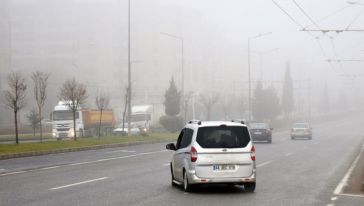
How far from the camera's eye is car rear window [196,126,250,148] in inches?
553

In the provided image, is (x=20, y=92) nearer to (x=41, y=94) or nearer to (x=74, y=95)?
(x=41, y=94)

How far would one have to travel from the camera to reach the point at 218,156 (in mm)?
13828

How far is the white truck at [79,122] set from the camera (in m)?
52.9

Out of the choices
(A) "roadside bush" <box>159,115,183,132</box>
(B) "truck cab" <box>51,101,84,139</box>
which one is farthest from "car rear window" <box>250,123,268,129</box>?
(A) "roadside bush" <box>159,115,183,132</box>

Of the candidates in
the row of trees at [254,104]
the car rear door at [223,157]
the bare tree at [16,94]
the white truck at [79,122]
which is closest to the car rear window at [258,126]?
the white truck at [79,122]

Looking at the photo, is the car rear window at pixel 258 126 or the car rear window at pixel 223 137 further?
the car rear window at pixel 258 126

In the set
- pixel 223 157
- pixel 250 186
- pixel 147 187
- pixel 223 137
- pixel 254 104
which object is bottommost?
pixel 147 187

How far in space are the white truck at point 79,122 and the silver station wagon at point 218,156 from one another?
125 ft

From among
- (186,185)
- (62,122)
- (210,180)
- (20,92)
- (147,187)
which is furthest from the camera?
(62,122)

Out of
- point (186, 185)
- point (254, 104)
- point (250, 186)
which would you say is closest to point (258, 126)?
point (250, 186)

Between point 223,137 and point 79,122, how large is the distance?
1739 inches

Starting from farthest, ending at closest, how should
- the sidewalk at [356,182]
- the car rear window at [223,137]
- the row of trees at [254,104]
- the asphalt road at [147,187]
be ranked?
the row of trees at [254,104], the sidewalk at [356,182], the car rear window at [223,137], the asphalt road at [147,187]

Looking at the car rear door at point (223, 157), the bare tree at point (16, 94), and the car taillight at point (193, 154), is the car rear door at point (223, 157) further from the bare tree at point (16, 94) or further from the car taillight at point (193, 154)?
the bare tree at point (16, 94)

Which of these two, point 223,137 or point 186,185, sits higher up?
point 223,137
